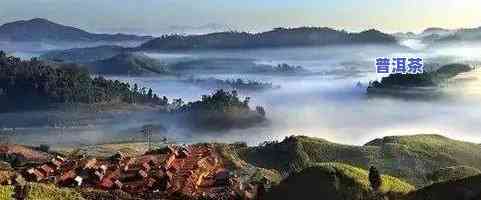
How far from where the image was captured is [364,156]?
398 ft

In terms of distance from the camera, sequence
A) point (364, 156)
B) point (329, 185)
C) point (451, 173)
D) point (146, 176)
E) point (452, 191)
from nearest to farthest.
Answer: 1. point (452, 191)
2. point (329, 185)
3. point (146, 176)
4. point (451, 173)
5. point (364, 156)

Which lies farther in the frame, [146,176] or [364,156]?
[364,156]

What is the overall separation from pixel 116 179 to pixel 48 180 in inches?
301

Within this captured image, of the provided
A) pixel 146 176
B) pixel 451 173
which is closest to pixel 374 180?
pixel 451 173

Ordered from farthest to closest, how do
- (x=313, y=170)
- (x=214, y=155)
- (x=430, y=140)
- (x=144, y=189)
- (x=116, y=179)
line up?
(x=430, y=140) < (x=214, y=155) < (x=116, y=179) < (x=144, y=189) < (x=313, y=170)

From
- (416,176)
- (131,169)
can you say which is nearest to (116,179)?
(131,169)

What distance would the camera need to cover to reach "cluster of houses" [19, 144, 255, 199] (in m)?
80.6

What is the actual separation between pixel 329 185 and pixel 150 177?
94.9 ft

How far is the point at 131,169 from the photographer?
297 feet

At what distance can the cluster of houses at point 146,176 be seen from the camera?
80.6m

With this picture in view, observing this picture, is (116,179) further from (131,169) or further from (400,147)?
(400,147)

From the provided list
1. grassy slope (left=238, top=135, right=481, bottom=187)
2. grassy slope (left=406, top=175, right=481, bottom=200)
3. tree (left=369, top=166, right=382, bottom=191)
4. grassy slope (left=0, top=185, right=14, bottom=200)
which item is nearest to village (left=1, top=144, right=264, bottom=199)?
tree (left=369, top=166, right=382, bottom=191)

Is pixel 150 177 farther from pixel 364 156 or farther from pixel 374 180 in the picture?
pixel 364 156

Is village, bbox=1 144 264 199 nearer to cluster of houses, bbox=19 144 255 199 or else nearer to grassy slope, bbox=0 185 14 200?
cluster of houses, bbox=19 144 255 199
